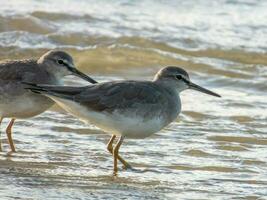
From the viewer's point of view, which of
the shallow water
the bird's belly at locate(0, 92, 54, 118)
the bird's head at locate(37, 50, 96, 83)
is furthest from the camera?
the bird's head at locate(37, 50, 96, 83)

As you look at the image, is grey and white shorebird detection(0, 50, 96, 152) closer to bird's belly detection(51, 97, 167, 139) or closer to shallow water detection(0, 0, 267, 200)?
shallow water detection(0, 0, 267, 200)

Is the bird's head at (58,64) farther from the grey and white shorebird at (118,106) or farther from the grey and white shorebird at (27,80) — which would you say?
the grey and white shorebird at (118,106)

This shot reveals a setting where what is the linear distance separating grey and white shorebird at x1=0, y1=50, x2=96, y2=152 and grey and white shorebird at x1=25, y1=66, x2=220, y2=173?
41cm

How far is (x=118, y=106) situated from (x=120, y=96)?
141 millimetres

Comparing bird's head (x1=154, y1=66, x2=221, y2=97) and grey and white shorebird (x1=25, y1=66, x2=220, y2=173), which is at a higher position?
bird's head (x1=154, y1=66, x2=221, y2=97)

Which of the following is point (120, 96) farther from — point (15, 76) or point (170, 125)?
point (170, 125)

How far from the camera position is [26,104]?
9664 mm

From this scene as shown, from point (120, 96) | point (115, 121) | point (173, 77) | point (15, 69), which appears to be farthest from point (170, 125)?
point (15, 69)

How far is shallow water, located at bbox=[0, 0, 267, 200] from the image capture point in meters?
8.66

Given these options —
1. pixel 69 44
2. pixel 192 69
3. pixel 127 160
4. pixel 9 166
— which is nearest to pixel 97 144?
pixel 127 160

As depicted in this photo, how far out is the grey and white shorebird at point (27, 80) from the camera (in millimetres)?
9664

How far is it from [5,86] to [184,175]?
221 centimetres

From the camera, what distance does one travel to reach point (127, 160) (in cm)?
969

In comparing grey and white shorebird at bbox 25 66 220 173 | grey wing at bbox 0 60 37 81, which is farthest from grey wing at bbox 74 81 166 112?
grey wing at bbox 0 60 37 81
